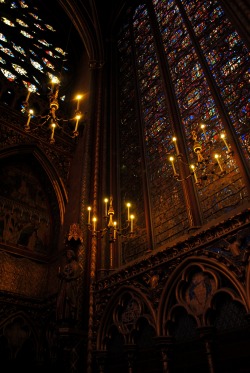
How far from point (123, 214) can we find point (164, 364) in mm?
3615

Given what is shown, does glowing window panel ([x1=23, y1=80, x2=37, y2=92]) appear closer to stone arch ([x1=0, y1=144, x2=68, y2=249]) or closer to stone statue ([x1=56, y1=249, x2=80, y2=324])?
stone arch ([x1=0, y1=144, x2=68, y2=249])

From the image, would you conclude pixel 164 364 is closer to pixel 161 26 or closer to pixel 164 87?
pixel 164 87

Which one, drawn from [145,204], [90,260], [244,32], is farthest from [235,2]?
[90,260]

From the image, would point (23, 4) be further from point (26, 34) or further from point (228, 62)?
point (228, 62)

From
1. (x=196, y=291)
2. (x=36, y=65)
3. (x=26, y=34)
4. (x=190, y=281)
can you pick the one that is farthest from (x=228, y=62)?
(x=26, y=34)

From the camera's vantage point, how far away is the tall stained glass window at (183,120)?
5.64m

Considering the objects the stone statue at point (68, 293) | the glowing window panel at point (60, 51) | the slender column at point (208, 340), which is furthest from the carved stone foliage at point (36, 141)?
the slender column at point (208, 340)

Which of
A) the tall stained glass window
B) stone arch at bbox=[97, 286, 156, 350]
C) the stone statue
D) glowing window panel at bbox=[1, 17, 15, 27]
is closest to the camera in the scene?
stone arch at bbox=[97, 286, 156, 350]

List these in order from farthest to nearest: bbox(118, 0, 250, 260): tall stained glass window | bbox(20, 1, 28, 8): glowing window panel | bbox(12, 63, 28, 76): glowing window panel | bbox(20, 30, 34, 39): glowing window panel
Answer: bbox(20, 1, 28, 8): glowing window panel < bbox(20, 30, 34, 39): glowing window panel < bbox(12, 63, 28, 76): glowing window panel < bbox(118, 0, 250, 260): tall stained glass window

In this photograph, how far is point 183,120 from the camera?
282 inches

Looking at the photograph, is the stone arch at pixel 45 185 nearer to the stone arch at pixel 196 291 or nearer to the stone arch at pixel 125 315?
the stone arch at pixel 125 315

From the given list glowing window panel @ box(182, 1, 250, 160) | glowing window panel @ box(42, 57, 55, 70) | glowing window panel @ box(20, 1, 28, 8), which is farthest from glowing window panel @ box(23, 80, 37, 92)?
glowing window panel @ box(182, 1, 250, 160)

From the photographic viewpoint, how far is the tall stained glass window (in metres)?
5.64

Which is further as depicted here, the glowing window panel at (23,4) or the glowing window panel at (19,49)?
the glowing window panel at (23,4)
